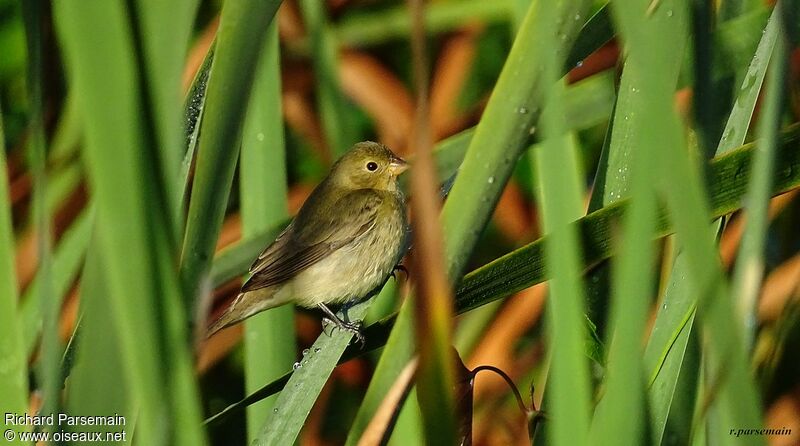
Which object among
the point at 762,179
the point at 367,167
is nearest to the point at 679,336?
the point at 762,179

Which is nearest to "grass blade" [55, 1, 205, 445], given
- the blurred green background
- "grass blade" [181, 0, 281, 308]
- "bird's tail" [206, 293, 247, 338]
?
the blurred green background

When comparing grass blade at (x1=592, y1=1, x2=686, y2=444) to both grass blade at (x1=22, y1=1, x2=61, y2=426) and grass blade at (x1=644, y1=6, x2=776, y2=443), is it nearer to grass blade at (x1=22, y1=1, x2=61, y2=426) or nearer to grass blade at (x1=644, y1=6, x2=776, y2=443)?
grass blade at (x1=644, y1=6, x2=776, y2=443)

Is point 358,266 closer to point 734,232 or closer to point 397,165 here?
point 397,165

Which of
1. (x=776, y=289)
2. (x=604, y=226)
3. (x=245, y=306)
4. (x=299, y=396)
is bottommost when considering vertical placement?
(x=299, y=396)

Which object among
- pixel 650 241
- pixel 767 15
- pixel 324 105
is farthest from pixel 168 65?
pixel 324 105

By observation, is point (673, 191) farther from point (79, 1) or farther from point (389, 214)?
point (389, 214)

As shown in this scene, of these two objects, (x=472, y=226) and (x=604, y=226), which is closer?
(x=472, y=226)

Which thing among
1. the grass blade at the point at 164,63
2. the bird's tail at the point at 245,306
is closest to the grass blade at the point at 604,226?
the grass blade at the point at 164,63
